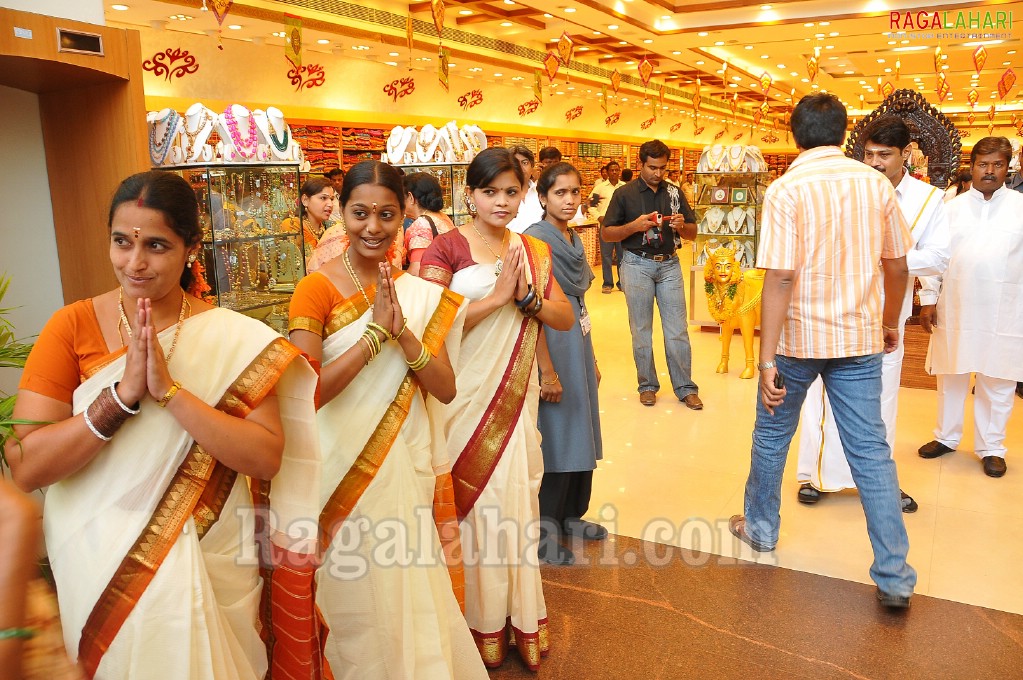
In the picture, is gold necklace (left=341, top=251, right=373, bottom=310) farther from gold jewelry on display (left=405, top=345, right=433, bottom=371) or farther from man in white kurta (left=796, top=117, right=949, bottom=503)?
man in white kurta (left=796, top=117, right=949, bottom=503)

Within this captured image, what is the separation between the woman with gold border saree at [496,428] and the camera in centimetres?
233

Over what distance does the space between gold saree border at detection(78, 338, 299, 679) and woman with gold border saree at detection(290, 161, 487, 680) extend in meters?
0.29

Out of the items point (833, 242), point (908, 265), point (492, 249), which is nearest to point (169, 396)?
point (492, 249)

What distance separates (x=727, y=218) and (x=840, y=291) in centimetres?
517

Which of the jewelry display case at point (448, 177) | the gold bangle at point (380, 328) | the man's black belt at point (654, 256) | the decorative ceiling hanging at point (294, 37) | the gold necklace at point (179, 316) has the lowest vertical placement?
the man's black belt at point (654, 256)

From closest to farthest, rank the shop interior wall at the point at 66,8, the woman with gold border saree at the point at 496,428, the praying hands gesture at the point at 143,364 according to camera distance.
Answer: the praying hands gesture at the point at 143,364 < the shop interior wall at the point at 66,8 < the woman with gold border saree at the point at 496,428

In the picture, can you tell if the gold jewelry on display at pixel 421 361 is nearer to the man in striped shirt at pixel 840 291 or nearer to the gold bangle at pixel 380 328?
the gold bangle at pixel 380 328

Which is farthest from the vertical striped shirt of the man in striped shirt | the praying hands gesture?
the praying hands gesture

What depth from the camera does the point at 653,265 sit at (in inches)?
206

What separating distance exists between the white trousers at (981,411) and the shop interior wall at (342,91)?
766 centimetres

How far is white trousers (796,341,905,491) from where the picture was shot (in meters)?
3.51

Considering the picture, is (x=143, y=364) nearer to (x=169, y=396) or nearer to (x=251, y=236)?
(x=169, y=396)

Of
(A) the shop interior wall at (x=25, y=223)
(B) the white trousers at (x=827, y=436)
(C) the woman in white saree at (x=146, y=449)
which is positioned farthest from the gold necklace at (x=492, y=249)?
(B) the white trousers at (x=827, y=436)

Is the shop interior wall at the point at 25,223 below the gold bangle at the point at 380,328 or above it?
above
